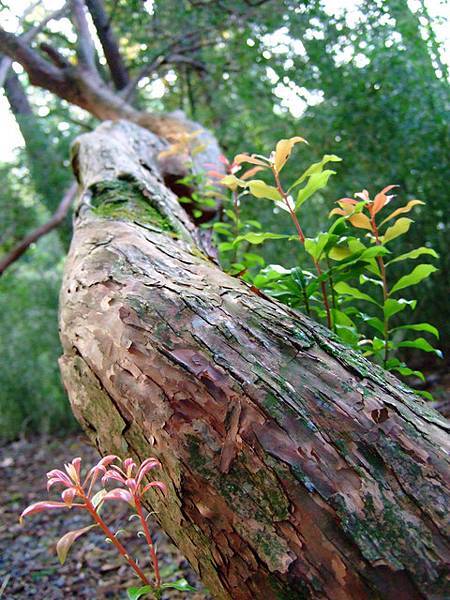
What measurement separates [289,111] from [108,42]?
5.33ft

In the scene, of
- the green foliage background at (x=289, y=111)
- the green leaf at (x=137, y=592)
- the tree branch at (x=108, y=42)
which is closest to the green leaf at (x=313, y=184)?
the green leaf at (x=137, y=592)

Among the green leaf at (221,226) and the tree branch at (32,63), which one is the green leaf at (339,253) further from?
the tree branch at (32,63)

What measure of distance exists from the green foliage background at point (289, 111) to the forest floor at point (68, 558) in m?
1.54

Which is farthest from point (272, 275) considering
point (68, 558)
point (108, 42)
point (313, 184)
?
point (108, 42)

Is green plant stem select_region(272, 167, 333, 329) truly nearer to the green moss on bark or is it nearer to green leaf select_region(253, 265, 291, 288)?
green leaf select_region(253, 265, 291, 288)

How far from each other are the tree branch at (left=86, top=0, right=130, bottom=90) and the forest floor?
9.54 ft

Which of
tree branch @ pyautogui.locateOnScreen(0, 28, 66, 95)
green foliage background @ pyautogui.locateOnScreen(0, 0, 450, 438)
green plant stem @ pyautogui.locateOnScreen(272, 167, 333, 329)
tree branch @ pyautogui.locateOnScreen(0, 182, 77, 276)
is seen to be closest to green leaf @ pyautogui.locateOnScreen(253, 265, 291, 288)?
green plant stem @ pyautogui.locateOnScreen(272, 167, 333, 329)

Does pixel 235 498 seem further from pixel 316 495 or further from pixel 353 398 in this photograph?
pixel 353 398

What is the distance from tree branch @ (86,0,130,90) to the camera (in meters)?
3.50

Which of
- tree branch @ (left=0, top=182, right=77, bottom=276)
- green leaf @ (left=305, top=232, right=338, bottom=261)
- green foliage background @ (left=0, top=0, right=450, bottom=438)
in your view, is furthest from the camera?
tree branch @ (left=0, top=182, right=77, bottom=276)

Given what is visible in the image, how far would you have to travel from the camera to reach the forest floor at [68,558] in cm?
176

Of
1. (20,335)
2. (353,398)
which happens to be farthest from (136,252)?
(20,335)

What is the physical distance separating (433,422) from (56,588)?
1583 mm

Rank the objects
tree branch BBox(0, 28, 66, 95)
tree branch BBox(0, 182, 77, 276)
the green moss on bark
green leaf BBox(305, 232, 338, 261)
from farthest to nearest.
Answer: tree branch BBox(0, 182, 77, 276), tree branch BBox(0, 28, 66, 95), the green moss on bark, green leaf BBox(305, 232, 338, 261)
